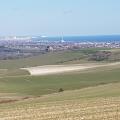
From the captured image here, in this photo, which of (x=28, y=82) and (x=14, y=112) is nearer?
(x=14, y=112)

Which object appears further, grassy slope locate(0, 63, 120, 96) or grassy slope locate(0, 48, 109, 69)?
grassy slope locate(0, 48, 109, 69)

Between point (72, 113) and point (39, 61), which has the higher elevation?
point (72, 113)

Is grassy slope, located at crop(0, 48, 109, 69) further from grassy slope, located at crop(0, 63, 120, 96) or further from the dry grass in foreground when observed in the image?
the dry grass in foreground

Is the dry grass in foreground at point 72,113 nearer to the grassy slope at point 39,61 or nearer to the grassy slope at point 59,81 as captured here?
the grassy slope at point 59,81

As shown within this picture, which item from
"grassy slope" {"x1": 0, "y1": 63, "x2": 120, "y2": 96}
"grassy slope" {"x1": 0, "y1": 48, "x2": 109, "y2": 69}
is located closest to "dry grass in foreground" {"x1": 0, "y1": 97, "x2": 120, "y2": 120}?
"grassy slope" {"x1": 0, "y1": 63, "x2": 120, "y2": 96}

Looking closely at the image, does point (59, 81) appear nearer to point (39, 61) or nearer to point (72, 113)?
point (72, 113)

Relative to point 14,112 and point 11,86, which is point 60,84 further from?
point 14,112

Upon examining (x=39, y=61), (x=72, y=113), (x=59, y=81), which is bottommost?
(x=39, y=61)

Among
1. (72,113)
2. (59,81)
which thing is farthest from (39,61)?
(72,113)

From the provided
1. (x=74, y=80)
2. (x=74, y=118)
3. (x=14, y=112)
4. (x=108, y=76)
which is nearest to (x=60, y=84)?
(x=74, y=80)

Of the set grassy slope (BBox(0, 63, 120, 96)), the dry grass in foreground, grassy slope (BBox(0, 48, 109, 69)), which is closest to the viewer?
the dry grass in foreground

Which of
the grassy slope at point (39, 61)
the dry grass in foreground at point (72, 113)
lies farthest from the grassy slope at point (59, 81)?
the grassy slope at point (39, 61)
